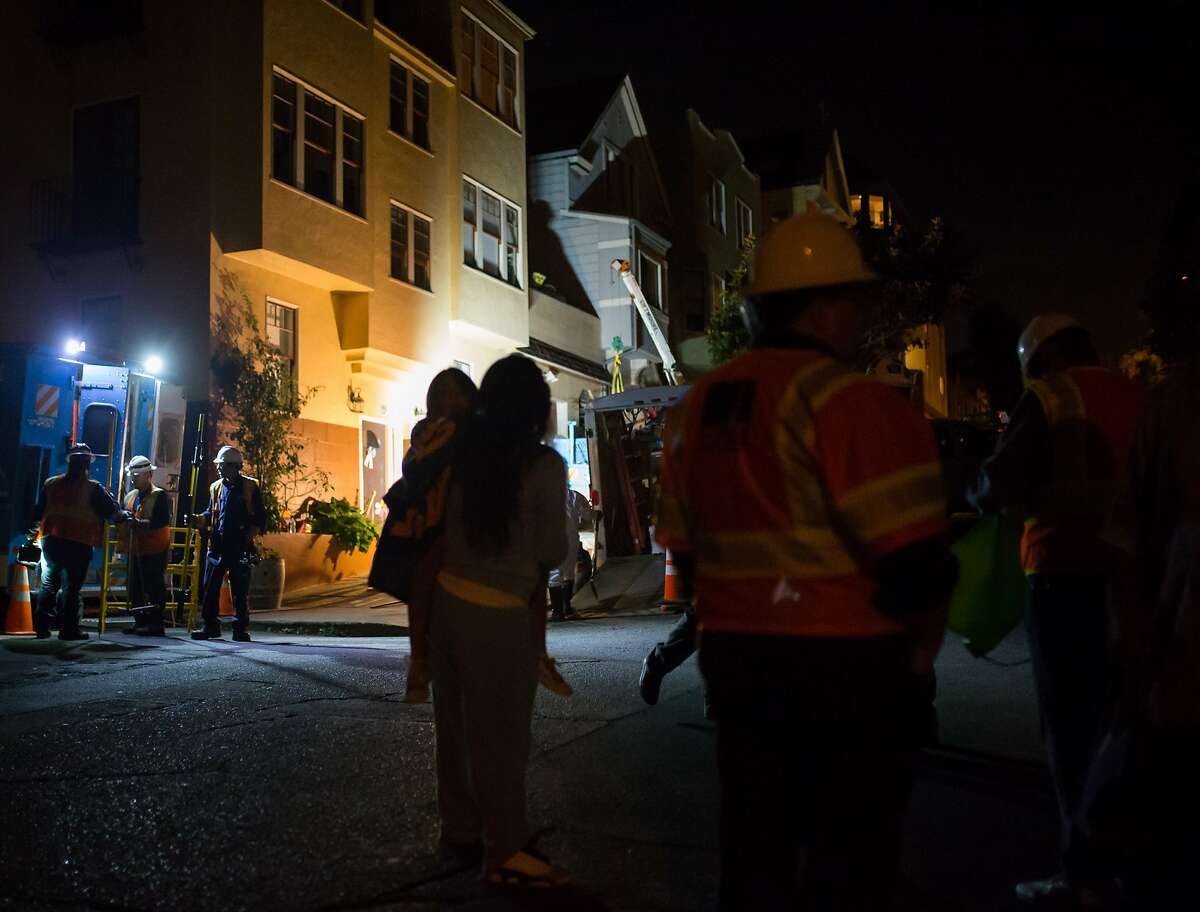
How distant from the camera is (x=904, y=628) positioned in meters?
2.50

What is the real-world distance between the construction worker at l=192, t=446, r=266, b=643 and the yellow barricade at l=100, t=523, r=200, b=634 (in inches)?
33.8

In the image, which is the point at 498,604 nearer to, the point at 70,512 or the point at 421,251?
the point at 70,512

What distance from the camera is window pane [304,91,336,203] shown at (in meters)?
20.5

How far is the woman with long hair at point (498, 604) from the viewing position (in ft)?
13.4

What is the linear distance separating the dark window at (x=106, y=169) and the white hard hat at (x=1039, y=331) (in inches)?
717

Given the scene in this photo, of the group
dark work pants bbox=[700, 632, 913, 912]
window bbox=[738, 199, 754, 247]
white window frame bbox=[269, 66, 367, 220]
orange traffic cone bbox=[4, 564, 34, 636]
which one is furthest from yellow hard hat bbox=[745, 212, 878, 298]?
A: window bbox=[738, 199, 754, 247]

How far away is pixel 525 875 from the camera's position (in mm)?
4008

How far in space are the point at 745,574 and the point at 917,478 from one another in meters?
0.42

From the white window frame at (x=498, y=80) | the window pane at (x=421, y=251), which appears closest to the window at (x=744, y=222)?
the white window frame at (x=498, y=80)

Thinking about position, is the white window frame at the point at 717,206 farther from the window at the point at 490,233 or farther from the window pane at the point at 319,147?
the window pane at the point at 319,147

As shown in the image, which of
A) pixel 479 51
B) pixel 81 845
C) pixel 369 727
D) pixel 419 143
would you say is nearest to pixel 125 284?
pixel 419 143

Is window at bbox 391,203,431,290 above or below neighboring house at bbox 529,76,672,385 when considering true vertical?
below

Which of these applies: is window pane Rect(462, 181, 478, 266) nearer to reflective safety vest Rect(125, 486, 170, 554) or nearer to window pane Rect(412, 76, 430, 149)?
window pane Rect(412, 76, 430, 149)

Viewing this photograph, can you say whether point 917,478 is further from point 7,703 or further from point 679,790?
point 7,703
